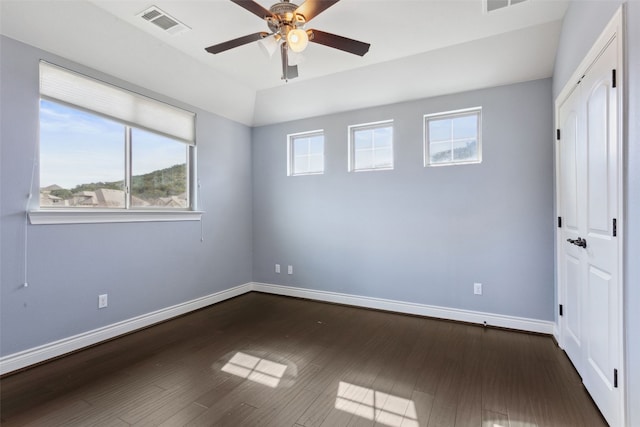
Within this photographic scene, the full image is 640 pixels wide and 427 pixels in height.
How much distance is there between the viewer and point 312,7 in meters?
1.81

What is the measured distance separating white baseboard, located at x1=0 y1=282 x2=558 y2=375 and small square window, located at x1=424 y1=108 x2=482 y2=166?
1772 millimetres

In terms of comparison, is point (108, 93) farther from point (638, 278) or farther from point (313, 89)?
point (638, 278)

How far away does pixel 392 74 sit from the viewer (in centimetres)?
334

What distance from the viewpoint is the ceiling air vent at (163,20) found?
246 cm

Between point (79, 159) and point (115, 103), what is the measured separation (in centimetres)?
67

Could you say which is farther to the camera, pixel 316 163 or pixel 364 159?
pixel 316 163

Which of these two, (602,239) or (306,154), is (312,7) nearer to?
(602,239)

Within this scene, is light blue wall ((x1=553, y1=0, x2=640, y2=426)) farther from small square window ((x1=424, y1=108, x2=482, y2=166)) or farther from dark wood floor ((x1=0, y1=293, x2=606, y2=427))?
small square window ((x1=424, y1=108, x2=482, y2=166))

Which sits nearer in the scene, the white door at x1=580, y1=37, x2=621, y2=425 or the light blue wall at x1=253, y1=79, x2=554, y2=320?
the white door at x1=580, y1=37, x2=621, y2=425

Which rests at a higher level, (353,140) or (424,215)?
(353,140)

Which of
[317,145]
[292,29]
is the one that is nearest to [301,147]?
[317,145]

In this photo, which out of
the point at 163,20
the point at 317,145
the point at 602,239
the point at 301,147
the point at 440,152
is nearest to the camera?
the point at 602,239

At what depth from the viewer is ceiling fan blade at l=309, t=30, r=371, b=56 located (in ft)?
6.52

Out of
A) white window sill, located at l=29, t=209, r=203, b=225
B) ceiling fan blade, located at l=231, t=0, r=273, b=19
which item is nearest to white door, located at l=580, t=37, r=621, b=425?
ceiling fan blade, located at l=231, t=0, r=273, b=19
